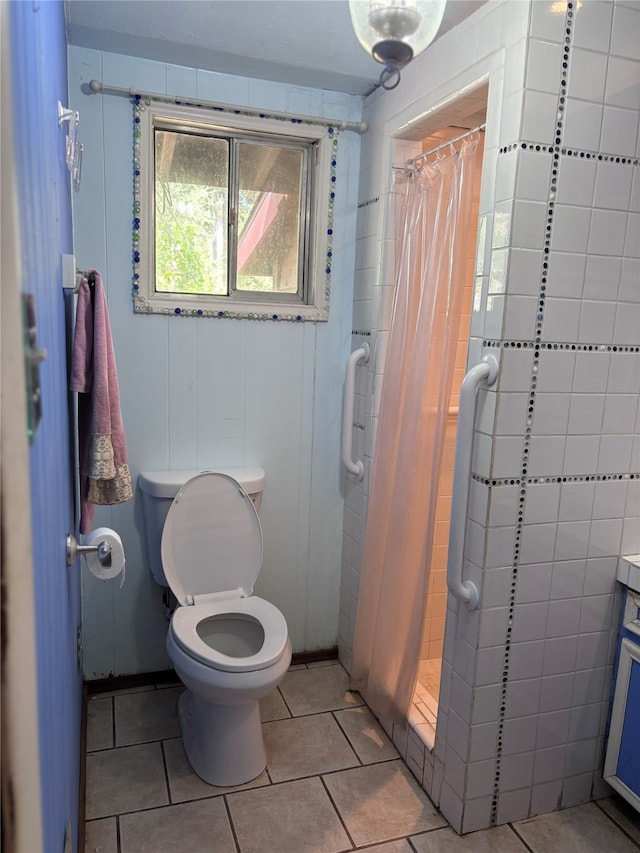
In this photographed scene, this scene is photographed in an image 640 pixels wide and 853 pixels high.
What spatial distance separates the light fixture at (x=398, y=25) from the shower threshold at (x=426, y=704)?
1.83 m

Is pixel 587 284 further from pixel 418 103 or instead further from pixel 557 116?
pixel 418 103

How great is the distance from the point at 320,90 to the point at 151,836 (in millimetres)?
2525

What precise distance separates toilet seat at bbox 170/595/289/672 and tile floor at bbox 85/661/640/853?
0.41 meters

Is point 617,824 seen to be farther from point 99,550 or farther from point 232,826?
point 99,550

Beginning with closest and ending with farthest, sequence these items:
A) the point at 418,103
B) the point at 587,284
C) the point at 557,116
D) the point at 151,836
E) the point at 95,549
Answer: the point at 95,549 < the point at 557,116 < the point at 587,284 < the point at 151,836 < the point at 418,103

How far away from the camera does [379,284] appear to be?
2287 mm

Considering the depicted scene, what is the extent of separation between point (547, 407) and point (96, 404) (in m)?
1.17

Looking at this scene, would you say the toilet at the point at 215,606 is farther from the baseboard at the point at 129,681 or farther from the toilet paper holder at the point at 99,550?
the toilet paper holder at the point at 99,550

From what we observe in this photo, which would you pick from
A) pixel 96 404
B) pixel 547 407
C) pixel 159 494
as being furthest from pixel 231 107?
pixel 547 407

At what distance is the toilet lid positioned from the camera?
2.22m

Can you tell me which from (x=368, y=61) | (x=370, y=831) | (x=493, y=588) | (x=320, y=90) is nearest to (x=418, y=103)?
(x=368, y=61)

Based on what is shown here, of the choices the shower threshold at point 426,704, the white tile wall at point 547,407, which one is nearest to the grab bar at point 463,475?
the white tile wall at point 547,407

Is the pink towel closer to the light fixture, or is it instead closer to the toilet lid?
the toilet lid

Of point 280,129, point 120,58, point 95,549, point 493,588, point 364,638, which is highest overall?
point 120,58
